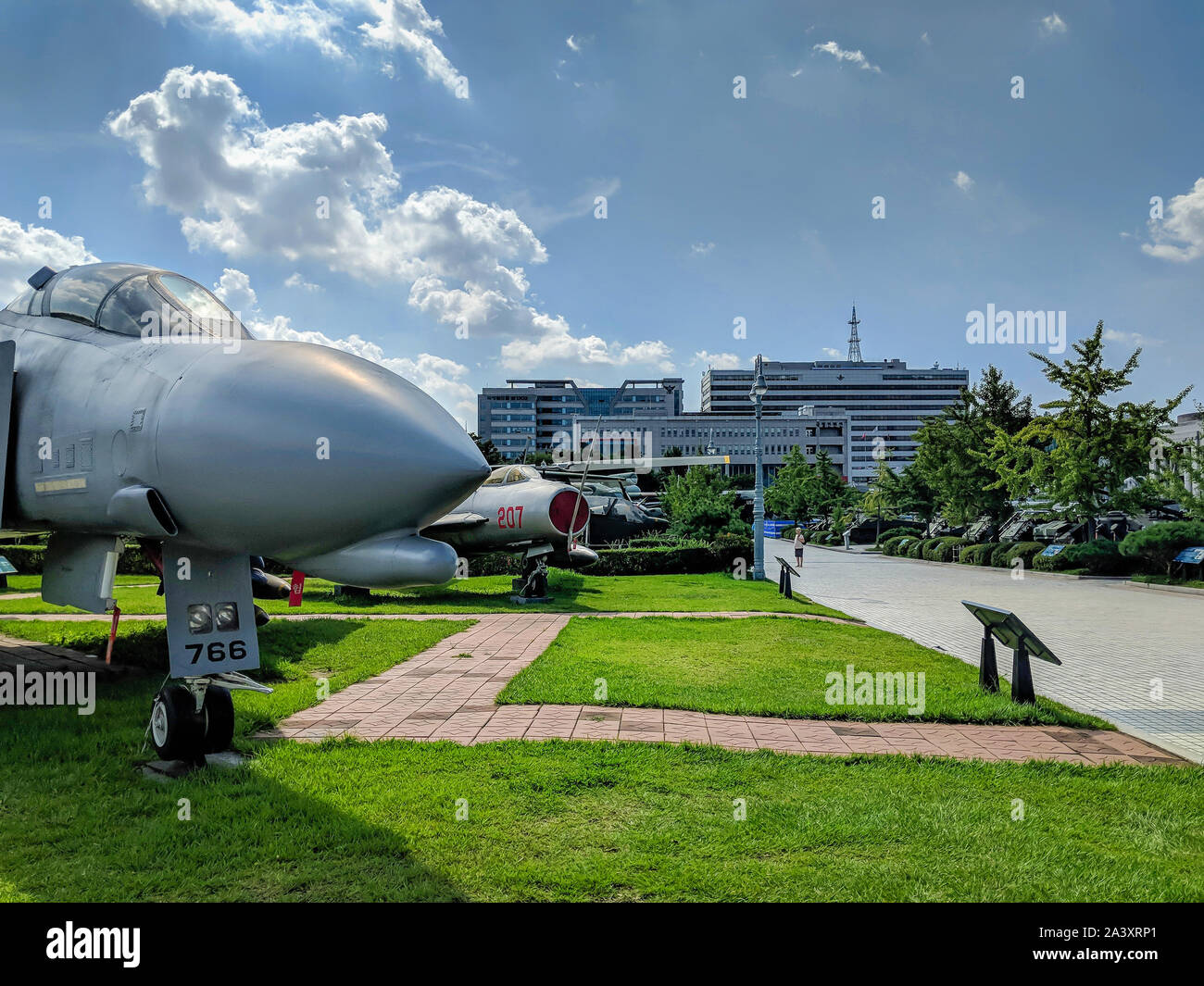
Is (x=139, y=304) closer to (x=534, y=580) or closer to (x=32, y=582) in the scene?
(x=534, y=580)

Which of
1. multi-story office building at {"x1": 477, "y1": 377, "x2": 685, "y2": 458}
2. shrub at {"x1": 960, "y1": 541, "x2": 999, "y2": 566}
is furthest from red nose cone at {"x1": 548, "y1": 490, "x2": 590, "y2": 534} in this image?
multi-story office building at {"x1": 477, "y1": 377, "x2": 685, "y2": 458}

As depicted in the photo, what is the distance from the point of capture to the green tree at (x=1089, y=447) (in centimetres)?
2489

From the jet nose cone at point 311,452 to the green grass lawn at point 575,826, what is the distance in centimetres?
179

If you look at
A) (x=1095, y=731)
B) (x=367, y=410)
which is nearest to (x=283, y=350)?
(x=367, y=410)

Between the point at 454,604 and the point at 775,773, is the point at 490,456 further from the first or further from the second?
the point at 775,773

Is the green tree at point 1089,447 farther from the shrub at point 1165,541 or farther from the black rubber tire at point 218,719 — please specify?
the black rubber tire at point 218,719

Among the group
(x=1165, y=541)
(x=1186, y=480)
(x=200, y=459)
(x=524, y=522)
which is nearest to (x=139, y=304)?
(x=200, y=459)

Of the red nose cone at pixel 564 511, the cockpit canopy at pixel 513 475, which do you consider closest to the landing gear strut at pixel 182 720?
the red nose cone at pixel 564 511

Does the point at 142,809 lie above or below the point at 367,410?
below

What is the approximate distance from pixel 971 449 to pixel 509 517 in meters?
24.8

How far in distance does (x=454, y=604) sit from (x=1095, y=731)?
1131cm

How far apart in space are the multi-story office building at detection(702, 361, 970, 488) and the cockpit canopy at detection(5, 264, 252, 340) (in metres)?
134

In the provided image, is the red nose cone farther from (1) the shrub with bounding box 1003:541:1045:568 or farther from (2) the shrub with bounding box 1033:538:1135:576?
(1) the shrub with bounding box 1003:541:1045:568

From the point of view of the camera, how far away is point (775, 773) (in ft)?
17.3
